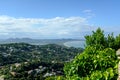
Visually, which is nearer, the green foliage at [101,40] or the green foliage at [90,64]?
the green foliage at [90,64]

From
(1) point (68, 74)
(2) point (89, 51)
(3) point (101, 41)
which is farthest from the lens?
(3) point (101, 41)

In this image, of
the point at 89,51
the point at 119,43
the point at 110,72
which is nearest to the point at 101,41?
the point at 119,43

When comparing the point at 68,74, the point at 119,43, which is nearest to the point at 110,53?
the point at 68,74

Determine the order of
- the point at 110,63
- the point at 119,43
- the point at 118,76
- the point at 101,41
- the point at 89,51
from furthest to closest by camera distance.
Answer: the point at 119,43 < the point at 101,41 < the point at 89,51 < the point at 110,63 < the point at 118,76

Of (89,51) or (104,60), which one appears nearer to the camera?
(104,60)

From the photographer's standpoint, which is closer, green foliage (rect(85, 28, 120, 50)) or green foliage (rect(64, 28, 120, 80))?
green foliage (rect(64, 28, 120, 80))

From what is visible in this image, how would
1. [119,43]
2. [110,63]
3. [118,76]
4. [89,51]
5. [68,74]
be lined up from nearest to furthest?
[118,76] < [110,63] < [68,74] < [89,51] < [119,43]

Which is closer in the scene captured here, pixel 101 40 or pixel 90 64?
pixel 90 64

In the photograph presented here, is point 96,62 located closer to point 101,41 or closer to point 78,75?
point 78,75

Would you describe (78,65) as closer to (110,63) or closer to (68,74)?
(68,74)
